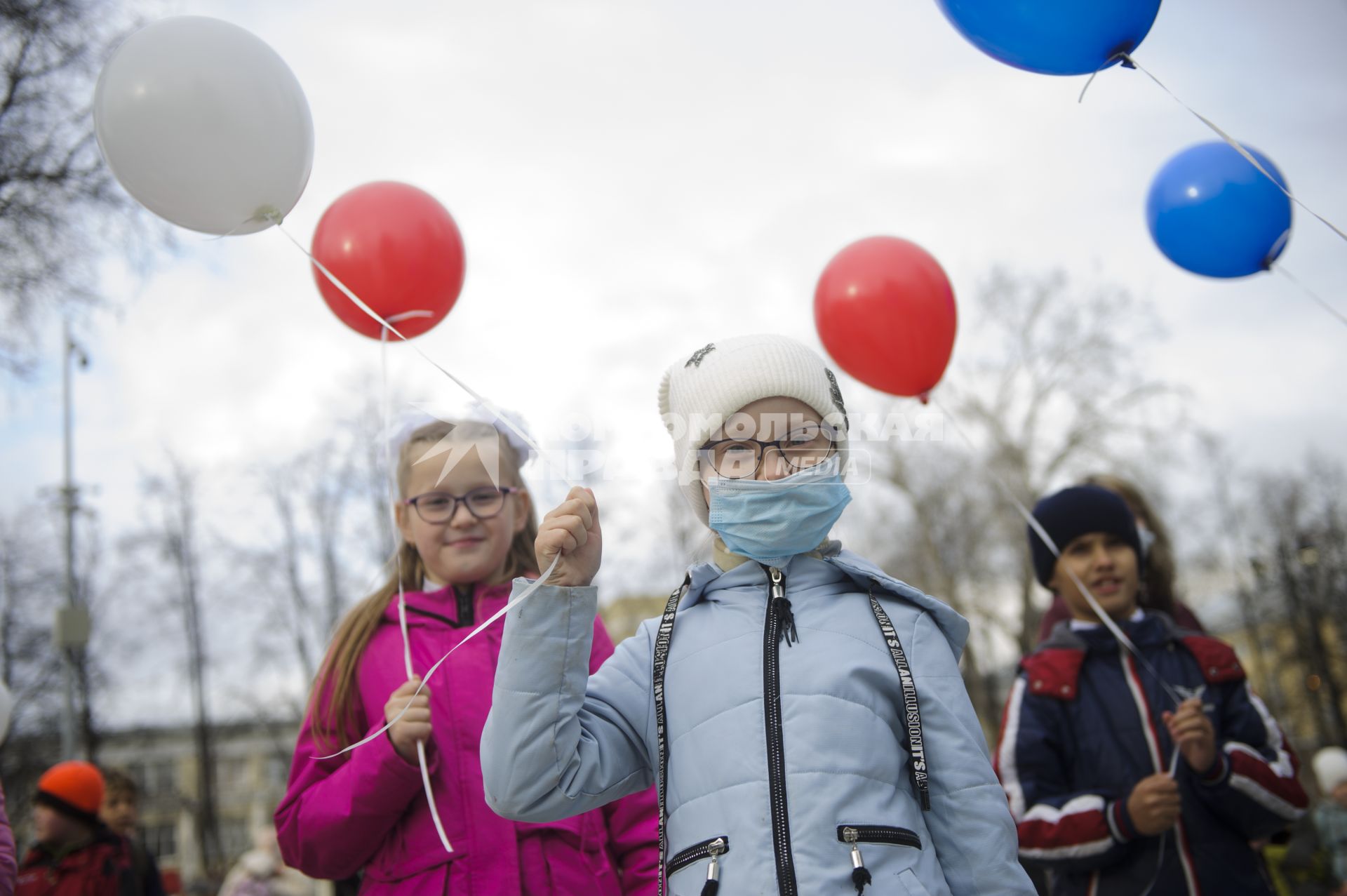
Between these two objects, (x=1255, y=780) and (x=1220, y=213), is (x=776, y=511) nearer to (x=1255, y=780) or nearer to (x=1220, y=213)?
(x=1255, y=780)

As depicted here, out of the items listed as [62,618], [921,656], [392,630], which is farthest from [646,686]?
[62,618]

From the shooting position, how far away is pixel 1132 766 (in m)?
2.94

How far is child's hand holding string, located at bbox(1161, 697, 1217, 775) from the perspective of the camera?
8.82 feet

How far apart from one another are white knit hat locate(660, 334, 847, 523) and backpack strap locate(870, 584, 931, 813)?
1.46ft

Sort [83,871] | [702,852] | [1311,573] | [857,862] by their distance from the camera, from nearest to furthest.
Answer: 1. [857,862]
2. [702,852]
3. [83,871]
4. [1311,573]

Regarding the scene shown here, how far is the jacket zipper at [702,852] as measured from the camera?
1.69 metres

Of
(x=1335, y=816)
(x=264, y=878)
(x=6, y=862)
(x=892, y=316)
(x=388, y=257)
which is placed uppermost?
(x=388, y=257)

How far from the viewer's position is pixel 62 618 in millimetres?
11203

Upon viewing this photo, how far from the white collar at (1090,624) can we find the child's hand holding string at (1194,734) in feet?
1.51

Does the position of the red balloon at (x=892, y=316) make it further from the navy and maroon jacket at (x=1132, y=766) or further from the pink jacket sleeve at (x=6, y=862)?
the pink jacket sleeve at (x=6, y=862)

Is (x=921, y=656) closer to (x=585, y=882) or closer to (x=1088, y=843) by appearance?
(x=585, y=882)

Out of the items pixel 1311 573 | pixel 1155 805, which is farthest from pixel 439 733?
pixel 1311 573

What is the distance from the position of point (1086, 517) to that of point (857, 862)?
2052 mm

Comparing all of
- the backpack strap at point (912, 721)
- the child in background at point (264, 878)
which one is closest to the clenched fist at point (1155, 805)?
the backpack strap at point (912, 721)
